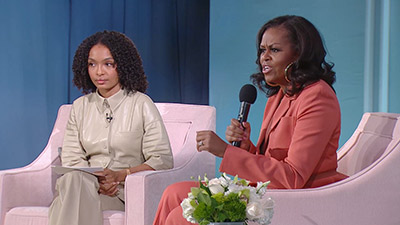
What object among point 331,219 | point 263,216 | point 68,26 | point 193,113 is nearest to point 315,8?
point 193,113

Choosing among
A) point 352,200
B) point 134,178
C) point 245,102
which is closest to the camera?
point 352,200

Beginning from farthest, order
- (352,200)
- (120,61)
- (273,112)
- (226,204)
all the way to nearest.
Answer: (120,61)
(273,112)
(352,200)
(226,204)

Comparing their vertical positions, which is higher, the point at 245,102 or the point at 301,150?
the point at 245,102

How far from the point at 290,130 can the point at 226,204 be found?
0.81 metres

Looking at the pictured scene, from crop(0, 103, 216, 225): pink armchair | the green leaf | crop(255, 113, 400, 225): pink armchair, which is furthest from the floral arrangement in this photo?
crop(0, 103, 216, 225): pink armchair

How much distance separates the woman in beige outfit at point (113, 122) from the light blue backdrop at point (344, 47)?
1.73 metres

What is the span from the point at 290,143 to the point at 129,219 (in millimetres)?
877

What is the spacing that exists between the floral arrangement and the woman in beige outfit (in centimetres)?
141

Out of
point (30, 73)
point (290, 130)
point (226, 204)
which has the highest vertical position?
point (30, 73)

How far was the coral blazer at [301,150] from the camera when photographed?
2.15 meters

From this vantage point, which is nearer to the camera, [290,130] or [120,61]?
[290,130]

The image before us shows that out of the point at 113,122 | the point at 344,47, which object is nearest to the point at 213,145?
the point at 113,122

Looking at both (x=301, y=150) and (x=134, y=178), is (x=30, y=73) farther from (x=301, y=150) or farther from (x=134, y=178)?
(x=301, y=150)

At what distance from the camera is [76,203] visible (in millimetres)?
2834
